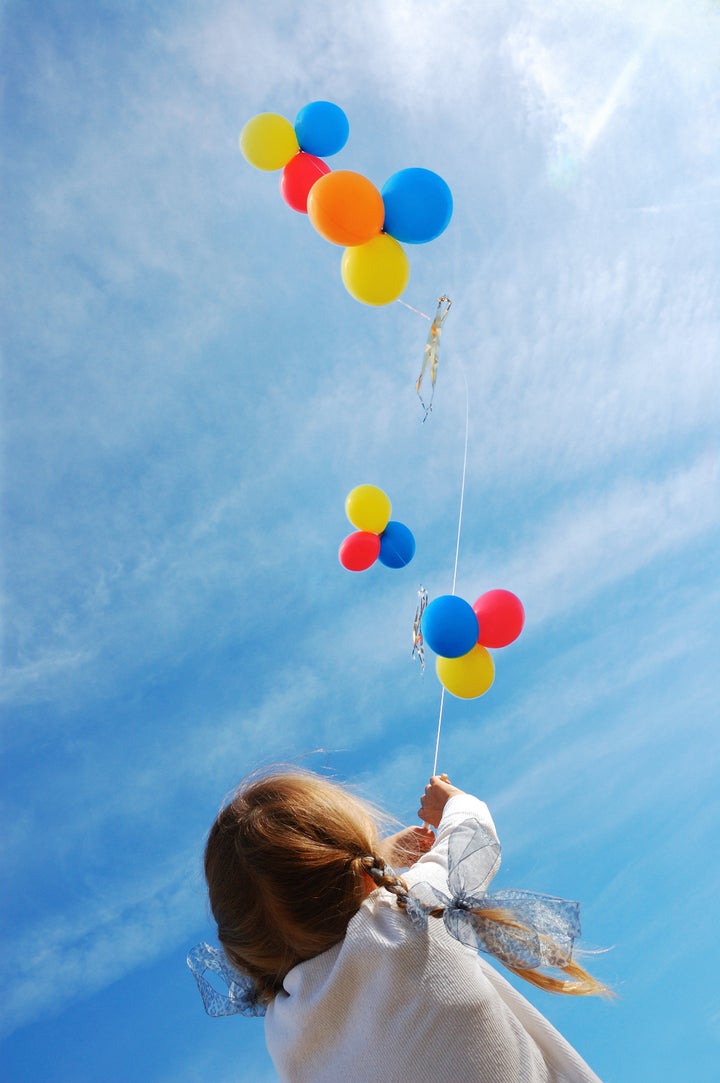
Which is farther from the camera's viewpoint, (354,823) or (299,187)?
(299,187)

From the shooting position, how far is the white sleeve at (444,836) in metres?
1.53

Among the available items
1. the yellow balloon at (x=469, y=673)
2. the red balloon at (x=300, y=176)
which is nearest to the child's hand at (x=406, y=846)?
the yellow balloon at (x=469, y=673)

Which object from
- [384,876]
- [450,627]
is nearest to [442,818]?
[384,876]

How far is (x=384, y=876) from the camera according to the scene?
1.46 meters

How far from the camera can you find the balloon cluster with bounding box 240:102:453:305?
3.23 meters

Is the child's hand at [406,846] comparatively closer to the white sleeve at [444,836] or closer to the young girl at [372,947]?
the white sleeve at [444,836]

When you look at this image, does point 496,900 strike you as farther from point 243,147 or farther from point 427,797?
point 243,147

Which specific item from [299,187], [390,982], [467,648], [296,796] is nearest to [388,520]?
[467,648]

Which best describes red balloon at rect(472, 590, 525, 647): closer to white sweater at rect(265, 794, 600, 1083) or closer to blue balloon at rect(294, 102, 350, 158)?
white sweater at rect(265, 794, 600, 1083)

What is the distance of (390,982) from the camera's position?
1.30 m

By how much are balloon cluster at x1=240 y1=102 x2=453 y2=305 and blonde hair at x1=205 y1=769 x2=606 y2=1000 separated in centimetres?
253

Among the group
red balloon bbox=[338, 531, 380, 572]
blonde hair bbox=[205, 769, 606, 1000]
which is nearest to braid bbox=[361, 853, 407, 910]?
blonde hair bbox=[205, 769, 606, 1000]

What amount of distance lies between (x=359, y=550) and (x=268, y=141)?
2237mm

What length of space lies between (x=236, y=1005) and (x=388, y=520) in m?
3.31
